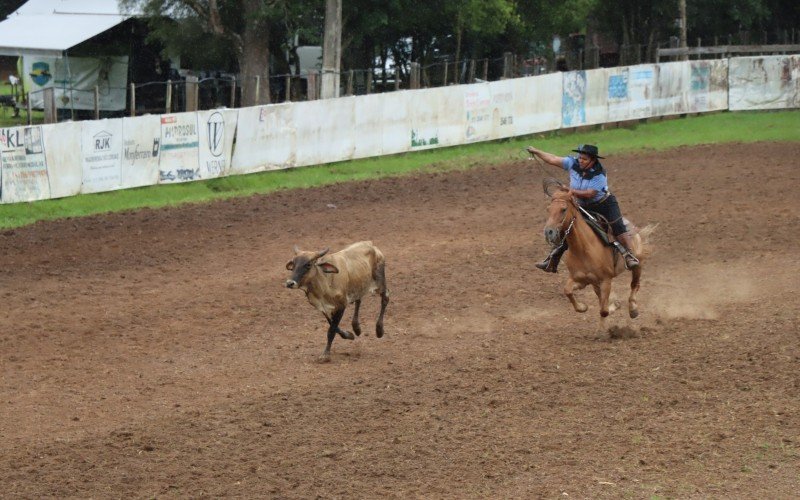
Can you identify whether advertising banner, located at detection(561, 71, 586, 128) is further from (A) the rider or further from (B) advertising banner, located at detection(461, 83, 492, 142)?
(A) the rider

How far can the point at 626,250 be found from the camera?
13102 mm

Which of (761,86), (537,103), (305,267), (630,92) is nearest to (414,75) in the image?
(537,103)

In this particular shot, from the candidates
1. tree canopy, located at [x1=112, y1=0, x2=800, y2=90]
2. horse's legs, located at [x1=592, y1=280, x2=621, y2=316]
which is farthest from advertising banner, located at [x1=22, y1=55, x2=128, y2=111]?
horse's legs, located at [x1=592, y1=280, x2=621, y2=316]

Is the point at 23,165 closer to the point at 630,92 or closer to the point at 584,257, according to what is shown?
the point at 584,257

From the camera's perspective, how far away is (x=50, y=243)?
18328 millimetres

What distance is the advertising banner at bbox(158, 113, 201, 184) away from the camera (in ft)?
73.4

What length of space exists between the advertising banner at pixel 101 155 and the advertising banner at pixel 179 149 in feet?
3.25

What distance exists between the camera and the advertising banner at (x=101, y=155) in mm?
21047

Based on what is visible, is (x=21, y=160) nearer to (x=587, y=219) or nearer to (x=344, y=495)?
(x=587, y=219)

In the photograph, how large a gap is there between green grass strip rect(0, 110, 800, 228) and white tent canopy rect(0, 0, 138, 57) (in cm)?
1309

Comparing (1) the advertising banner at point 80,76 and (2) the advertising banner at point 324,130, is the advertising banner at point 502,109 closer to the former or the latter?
(2) the advertising banner at point 324,130

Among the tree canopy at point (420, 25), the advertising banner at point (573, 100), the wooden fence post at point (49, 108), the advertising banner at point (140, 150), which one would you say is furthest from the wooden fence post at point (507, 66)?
the wooden fence post at point (49, 108)

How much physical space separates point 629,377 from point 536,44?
36.5m

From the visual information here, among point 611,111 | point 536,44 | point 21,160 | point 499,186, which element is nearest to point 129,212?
point 21,160
